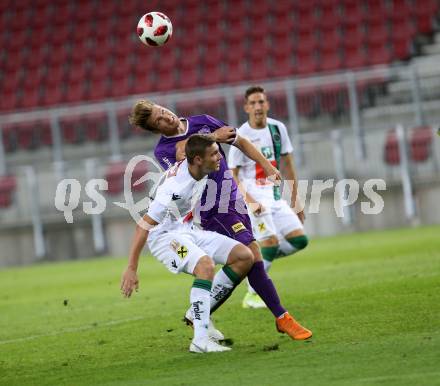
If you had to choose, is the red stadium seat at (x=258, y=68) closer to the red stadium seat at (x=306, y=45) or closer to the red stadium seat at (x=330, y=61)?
the red stadium seat at (x=306, y=45)

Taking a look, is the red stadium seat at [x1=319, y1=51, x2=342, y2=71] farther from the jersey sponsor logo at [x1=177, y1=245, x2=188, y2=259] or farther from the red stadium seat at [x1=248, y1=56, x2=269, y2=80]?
the jersey sponsor logo at [x1=177, y1=245, x2=188, y2=259]

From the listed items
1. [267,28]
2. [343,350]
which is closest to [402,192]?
[267,28]

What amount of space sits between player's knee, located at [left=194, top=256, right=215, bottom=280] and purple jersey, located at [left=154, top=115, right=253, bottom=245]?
642 millimetres

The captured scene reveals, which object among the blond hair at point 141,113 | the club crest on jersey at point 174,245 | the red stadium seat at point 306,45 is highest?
the red stadium seat at point 306,45

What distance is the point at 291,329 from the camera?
7.98 metres

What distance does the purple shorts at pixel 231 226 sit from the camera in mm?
8555

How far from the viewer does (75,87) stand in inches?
1055

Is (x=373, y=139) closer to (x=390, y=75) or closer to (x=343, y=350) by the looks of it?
(x=390, y=75)

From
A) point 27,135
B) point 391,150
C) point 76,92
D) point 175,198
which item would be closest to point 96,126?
point 27,135

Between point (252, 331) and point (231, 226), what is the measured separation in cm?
96

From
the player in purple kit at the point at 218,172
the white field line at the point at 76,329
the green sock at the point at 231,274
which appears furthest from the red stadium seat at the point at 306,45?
the green sock at the point at 231,274

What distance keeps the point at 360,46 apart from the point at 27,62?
8.82 m

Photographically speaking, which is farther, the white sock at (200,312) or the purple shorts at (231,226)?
the purple shorts at (231,226)
